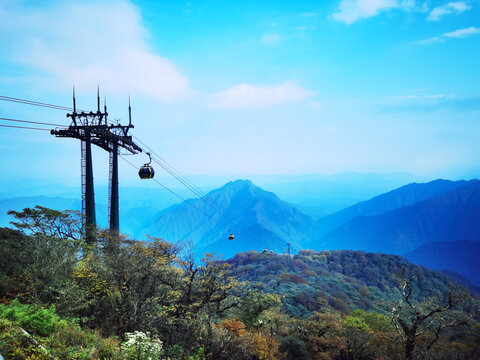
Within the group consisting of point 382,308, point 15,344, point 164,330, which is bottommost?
point 382,308

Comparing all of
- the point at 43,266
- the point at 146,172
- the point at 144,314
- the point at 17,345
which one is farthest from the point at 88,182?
the point at 17,345

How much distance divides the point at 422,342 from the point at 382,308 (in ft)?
154

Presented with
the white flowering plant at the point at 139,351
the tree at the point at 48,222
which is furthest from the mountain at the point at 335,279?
the white flowering plant at the point at 139,351

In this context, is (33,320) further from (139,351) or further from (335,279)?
(335,279)

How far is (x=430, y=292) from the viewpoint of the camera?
92.4 meters

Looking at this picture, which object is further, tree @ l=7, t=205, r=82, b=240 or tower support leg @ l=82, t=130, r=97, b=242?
tower support leg @ l=82, t=130, r=97, b=242

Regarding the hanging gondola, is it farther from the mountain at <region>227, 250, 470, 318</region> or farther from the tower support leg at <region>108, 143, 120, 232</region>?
the mountain at <region>227, 250, 470, 318</region>

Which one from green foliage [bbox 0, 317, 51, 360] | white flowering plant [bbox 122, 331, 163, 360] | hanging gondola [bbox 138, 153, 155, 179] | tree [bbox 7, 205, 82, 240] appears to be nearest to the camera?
green foliage [bbox 0, 317, 51, 360]

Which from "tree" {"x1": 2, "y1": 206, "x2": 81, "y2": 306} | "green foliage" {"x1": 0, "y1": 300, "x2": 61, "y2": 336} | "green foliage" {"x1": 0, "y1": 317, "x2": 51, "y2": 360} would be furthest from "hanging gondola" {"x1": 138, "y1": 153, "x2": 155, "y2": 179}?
"green foliage" {"x1": 0, "y1": 317, "x2": 51, "y2": 360}

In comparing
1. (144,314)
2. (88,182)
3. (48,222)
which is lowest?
(144,314)

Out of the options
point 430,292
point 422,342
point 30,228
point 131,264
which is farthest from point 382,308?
point 30,228

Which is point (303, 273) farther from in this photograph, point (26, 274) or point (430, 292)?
point (26, 274)

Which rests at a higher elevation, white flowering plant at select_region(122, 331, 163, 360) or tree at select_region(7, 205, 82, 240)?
tree at select_region(7, 205, 82, 240)

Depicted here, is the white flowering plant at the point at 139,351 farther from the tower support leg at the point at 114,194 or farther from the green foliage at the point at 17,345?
the tower support leg at the point at 114,194
